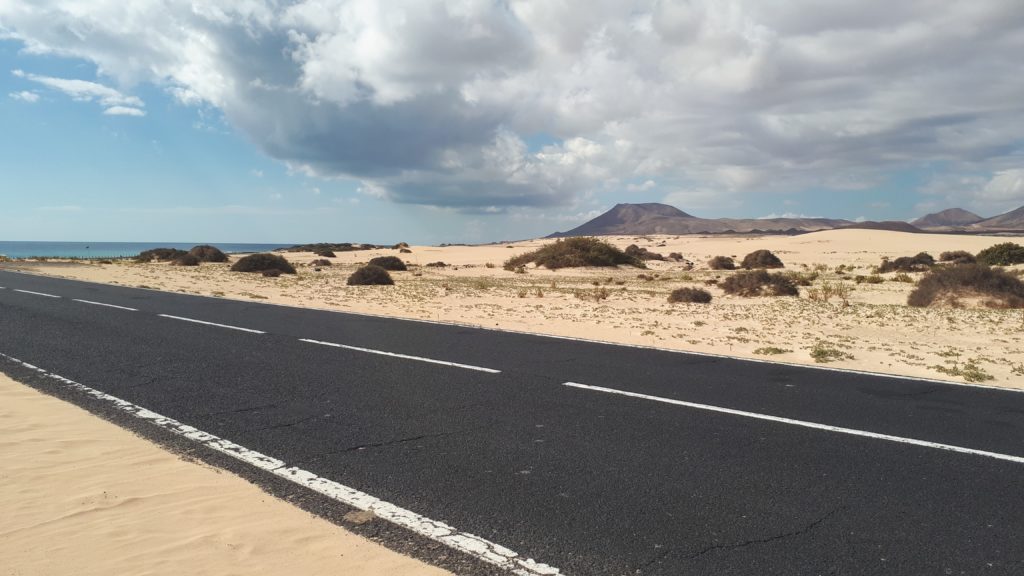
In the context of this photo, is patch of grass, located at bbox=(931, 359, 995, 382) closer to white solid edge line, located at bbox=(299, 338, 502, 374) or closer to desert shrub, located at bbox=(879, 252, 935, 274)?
white solid edge line, located at bbox=(299, 338, 502, 374)

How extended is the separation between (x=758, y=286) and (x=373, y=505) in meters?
22.2

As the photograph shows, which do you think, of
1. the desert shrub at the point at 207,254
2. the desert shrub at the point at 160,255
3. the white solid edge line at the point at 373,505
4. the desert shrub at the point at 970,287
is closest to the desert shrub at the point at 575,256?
the desert shrub at the point at 970,287

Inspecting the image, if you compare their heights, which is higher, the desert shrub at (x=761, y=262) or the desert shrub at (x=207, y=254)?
the desert shrub at (x=207, y=254)

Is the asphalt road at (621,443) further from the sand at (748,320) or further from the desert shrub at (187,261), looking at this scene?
the desert shrub at (187,261)

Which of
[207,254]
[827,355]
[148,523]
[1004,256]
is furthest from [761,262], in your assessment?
[148,523]

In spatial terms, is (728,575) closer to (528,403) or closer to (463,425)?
(463,425)

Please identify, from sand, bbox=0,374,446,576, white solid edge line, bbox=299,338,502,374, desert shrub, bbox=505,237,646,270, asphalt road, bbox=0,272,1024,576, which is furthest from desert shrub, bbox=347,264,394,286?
sand, bbox=0,374,446,576

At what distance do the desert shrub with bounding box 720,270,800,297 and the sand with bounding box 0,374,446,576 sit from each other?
2166 centimetres

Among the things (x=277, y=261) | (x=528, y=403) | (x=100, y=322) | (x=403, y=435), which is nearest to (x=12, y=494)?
(x=403, y=435)

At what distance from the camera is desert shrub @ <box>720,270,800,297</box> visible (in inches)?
915

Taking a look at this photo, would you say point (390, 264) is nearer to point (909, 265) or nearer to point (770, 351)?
point (909, 265)

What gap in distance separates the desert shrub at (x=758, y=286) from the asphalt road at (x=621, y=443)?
47.1 feet

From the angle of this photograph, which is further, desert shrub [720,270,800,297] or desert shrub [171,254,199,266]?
desert shrub [171,254,199,266]

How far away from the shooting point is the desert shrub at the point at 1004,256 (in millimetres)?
34938
